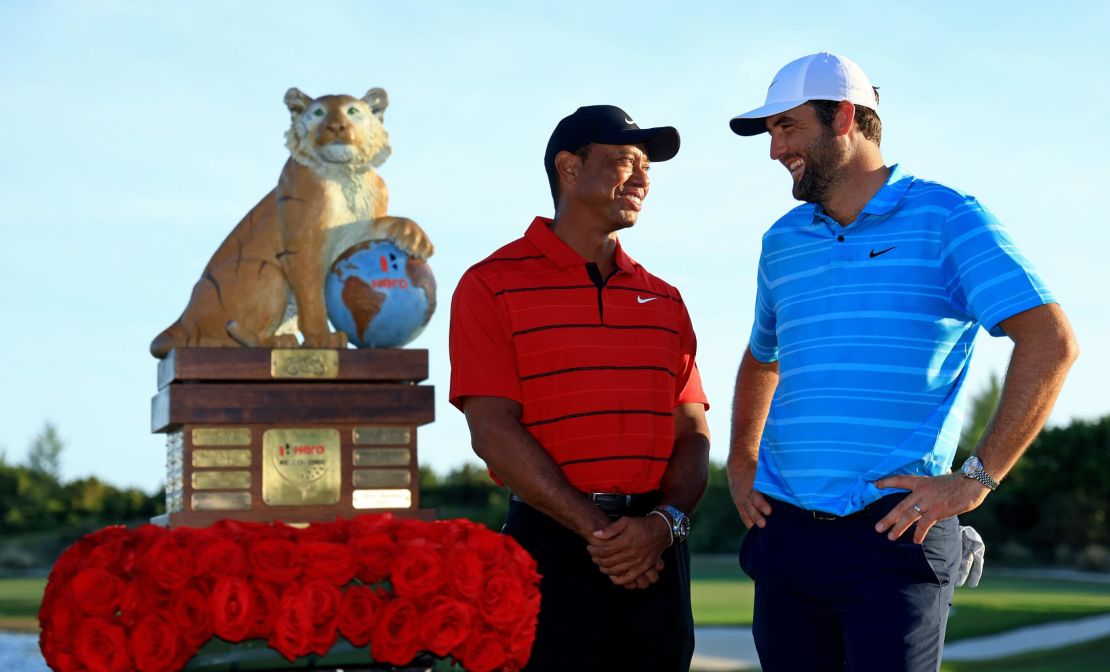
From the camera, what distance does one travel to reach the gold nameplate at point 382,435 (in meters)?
6.76

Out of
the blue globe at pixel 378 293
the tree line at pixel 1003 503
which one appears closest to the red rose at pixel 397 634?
the blue globe at pixel 378 293

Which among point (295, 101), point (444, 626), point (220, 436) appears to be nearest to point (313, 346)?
point (220, 436)

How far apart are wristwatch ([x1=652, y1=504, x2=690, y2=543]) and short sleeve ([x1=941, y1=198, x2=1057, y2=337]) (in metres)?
0.88

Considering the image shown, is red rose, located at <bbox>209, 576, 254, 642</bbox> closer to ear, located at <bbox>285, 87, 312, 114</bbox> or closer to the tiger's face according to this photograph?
the tiger's face

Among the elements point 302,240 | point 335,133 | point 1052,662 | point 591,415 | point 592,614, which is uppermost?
point 335,133

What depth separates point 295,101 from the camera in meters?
6.80

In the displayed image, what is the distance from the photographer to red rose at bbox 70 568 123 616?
2.28m

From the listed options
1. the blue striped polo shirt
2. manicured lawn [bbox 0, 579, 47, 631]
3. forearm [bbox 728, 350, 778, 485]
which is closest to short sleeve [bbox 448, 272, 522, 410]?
forearm [bbox 728, 350, 778, 485]

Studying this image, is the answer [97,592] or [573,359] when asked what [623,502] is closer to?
[573,359]

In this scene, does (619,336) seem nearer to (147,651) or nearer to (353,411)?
(147,651)

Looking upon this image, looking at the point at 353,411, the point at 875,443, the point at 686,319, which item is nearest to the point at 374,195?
the point at 353,411

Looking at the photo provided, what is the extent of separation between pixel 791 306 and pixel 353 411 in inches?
163

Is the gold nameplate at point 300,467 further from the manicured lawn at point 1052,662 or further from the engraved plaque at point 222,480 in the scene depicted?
the manicured lawn at point 1052,662

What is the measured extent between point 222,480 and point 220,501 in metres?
0.12
